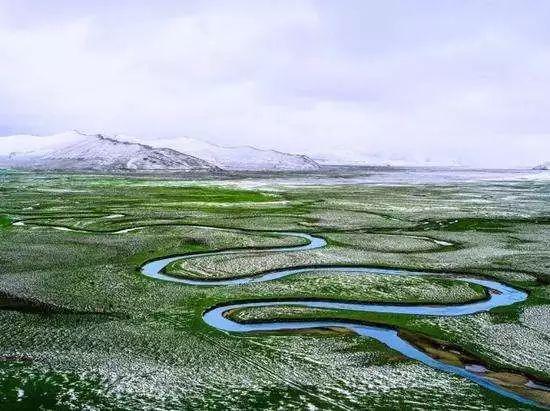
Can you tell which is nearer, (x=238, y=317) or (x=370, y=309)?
(x=238, y=317)

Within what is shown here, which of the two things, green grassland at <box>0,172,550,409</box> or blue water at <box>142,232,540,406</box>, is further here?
blue water at <box>142,232,540,406</box>

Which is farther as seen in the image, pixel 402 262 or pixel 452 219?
pixel 452 219

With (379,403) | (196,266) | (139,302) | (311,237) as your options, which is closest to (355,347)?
(379,403)

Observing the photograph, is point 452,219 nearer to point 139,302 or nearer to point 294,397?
point 139,302

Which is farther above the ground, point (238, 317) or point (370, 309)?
point (370, 309)

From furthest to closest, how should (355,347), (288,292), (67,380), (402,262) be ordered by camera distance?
(402,262)
(288,292)
(355,347)
(67,380)

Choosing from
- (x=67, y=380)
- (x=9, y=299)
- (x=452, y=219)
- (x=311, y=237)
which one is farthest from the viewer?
(x=452, y=219)

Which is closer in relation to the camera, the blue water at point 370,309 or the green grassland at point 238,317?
the green grassland at point 238,317
